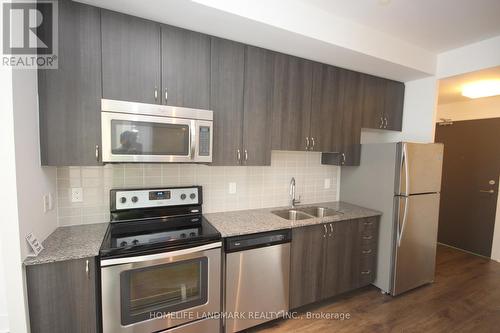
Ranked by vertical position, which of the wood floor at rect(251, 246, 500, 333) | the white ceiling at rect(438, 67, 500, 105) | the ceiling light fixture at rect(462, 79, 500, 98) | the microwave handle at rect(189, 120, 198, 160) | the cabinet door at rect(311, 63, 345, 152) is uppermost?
the white ceiling at rect(438, 67, 500, 105)

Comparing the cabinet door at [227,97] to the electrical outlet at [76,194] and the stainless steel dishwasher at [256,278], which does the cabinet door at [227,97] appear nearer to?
the stainless steel dishwasher at [256,278]

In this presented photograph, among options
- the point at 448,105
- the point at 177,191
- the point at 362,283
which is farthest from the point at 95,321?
the point at 448,105

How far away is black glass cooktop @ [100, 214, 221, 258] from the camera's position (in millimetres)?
1408

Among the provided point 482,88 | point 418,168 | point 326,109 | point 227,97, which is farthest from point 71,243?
point 482,88

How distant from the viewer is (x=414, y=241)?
8.06 feet

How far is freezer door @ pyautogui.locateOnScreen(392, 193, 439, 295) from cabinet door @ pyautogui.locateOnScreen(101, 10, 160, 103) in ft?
8.27

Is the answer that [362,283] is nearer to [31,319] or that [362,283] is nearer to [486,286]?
[486,286]

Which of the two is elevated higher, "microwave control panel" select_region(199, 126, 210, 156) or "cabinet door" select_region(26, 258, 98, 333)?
"microwave control panel" select_region(199, 126, 210, 156)

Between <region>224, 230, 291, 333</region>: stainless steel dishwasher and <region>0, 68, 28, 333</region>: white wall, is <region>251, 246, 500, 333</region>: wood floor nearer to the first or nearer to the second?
<region>224, 230, 291, 333</region>: stainless steel dishwasher

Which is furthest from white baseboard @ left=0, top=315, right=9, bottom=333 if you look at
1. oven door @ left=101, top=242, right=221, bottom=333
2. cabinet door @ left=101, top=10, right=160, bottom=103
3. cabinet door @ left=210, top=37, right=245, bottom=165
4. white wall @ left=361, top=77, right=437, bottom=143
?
white wall @ left=361, top=77, right=437, bottom=143

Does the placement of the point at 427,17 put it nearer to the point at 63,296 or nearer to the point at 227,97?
the point at 227,97

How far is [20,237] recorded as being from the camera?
117 centimetres

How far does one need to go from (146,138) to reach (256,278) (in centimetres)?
136

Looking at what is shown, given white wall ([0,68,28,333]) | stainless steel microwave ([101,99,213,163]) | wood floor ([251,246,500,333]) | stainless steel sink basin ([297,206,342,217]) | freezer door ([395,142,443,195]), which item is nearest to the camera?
white wall ([0,68,28,333])
